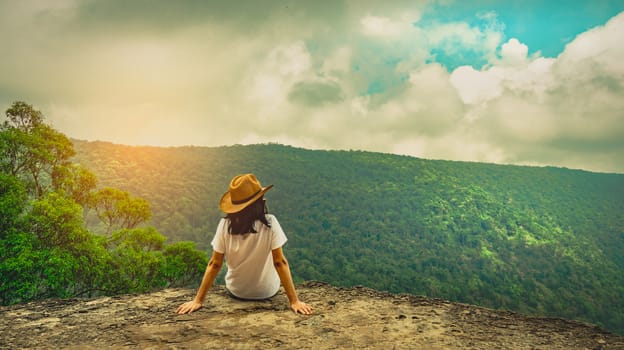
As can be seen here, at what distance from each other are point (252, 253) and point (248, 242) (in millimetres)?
136

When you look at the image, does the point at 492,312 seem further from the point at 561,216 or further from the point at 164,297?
the point at 561,216

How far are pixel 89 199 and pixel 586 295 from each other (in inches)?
2457

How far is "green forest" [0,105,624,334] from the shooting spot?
10875mm

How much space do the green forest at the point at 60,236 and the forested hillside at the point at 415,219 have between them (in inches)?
807

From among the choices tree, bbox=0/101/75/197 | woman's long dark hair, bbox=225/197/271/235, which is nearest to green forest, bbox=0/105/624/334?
tree, bbox=0/101/75/197

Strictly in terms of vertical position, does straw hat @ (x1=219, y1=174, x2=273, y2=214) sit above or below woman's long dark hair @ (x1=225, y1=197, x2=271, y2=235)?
above

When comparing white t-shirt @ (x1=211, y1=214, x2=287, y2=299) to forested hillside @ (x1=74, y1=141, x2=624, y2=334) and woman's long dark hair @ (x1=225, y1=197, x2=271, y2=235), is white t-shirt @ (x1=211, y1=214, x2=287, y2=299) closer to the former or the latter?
woman's long dark hair @ (x1=225, y1=197, x2=271, y2=235)

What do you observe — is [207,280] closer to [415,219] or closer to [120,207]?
[120,207]

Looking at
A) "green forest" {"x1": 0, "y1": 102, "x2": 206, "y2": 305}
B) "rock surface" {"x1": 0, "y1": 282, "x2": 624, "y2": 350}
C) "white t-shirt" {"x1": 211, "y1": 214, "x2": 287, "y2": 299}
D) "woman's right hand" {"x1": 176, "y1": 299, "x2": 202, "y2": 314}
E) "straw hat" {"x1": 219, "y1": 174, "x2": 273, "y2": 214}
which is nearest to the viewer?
"rock surface" {"x1": 0, "y1": 282, "x2": 624, "y2": 350}

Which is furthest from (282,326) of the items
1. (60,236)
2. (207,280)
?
(60,236)

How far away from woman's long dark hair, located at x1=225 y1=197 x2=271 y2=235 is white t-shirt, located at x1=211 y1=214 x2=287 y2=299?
5cm

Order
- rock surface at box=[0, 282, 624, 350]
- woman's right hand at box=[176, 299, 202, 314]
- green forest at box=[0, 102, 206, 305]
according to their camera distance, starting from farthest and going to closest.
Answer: green forest at box=[0, 102, 206, 305] → woman's right hand at box=[176, 299, 202, 314] → rock surface at box=[0, 282, 624, 350]

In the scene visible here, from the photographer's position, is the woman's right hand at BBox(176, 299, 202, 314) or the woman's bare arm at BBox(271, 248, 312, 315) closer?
the woman's bare arm at BBox(271, 248, 312, 315)

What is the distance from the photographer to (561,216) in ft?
279
